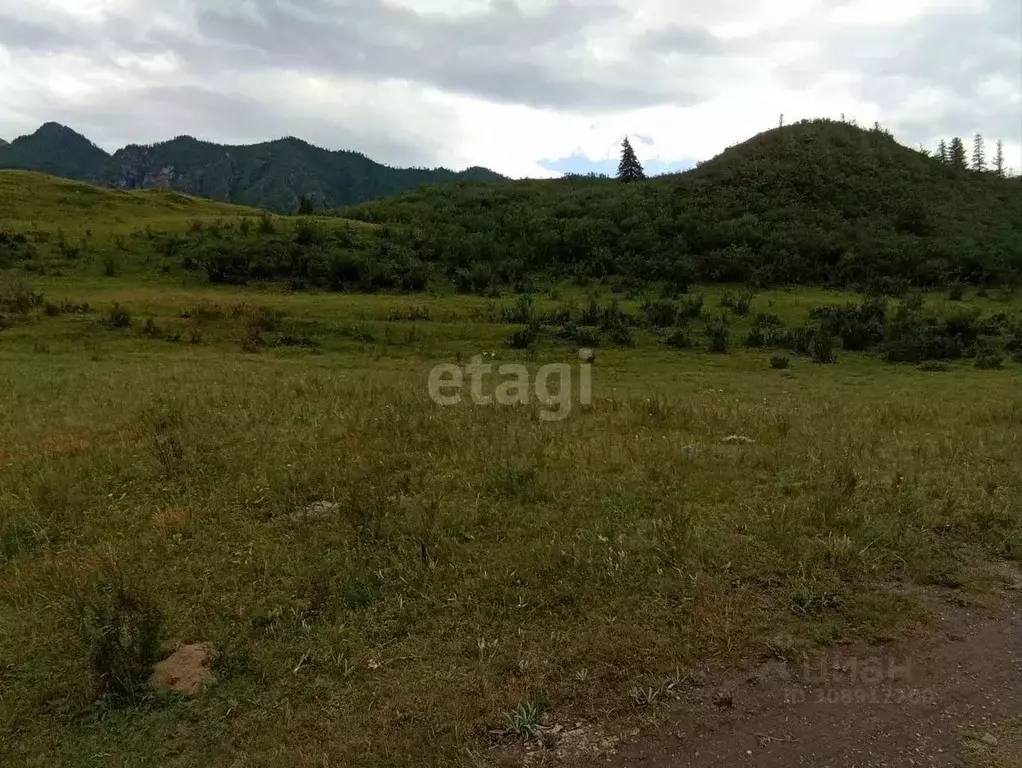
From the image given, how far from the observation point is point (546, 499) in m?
8.02

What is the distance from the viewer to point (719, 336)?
26.7m

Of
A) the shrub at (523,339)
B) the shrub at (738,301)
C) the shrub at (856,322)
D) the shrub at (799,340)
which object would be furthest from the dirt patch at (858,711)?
the shrub at (738,301)

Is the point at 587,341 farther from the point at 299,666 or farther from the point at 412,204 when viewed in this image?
the point at 412,204

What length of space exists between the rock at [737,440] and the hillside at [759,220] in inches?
1151

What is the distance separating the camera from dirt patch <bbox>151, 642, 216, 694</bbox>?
505cm

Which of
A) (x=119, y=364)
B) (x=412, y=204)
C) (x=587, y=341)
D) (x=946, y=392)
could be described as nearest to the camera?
(x=946, y=392)

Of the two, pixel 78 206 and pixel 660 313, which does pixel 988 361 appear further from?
pixel 78 206

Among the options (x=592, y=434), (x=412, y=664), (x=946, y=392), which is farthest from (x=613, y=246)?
(x=412, y=664)

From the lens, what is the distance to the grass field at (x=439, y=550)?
15.6ft

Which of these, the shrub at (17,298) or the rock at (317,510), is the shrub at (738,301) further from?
the shrub at (17,298)

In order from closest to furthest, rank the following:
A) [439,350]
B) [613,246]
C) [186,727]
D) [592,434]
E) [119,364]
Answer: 1. [186,727]
2. [592,434]
3. [119,364]
4. [439,350]
5. [613,246]

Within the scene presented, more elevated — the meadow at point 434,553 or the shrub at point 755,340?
the shrub at point 755,340

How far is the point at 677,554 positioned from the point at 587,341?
20967mm

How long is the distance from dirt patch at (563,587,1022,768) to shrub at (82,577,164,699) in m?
3.19
